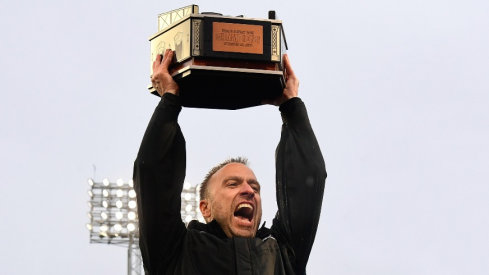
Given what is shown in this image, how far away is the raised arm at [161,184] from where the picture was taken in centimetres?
764

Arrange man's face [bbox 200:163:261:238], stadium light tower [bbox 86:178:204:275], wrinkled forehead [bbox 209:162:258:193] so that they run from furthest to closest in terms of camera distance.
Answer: stadium light tower [bbox 86:178:204:275]
wrinkled forehead [bbox 209:162:258:193]
man's face [bbox 200:163:261:238]

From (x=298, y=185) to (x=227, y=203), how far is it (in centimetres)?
56

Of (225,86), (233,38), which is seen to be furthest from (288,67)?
(233,38)

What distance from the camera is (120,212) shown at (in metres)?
24.0

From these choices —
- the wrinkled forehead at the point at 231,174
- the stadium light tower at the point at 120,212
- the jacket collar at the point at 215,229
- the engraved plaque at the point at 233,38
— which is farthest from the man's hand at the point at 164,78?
the stadium light tower at the point at 120,212

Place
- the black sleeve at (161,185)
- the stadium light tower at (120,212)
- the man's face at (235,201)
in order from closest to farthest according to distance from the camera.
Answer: the black sleeve at (161,185) → the man's face at (235,201) → the stadium light tower at (120,212)

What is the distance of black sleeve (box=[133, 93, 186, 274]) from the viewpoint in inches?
301

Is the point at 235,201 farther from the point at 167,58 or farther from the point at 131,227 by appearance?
the point at 131,227

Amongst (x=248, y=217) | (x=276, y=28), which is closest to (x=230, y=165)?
(x=248, y=217)

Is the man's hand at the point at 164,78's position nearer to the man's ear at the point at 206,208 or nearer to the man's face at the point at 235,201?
the man's face at the point at 235,201

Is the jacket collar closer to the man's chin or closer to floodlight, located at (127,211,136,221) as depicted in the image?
the man's chin

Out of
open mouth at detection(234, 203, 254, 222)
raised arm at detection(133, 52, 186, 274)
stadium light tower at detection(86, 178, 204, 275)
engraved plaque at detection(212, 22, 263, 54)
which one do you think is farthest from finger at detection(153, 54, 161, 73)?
stadium light tower at detection(86, 178, 204, 275)

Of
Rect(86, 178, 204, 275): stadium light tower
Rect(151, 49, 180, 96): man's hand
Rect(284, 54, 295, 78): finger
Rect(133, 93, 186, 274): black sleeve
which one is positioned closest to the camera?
Rect(133, 93, 186, 274): black sleeve

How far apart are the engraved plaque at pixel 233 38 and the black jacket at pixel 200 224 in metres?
0.50
